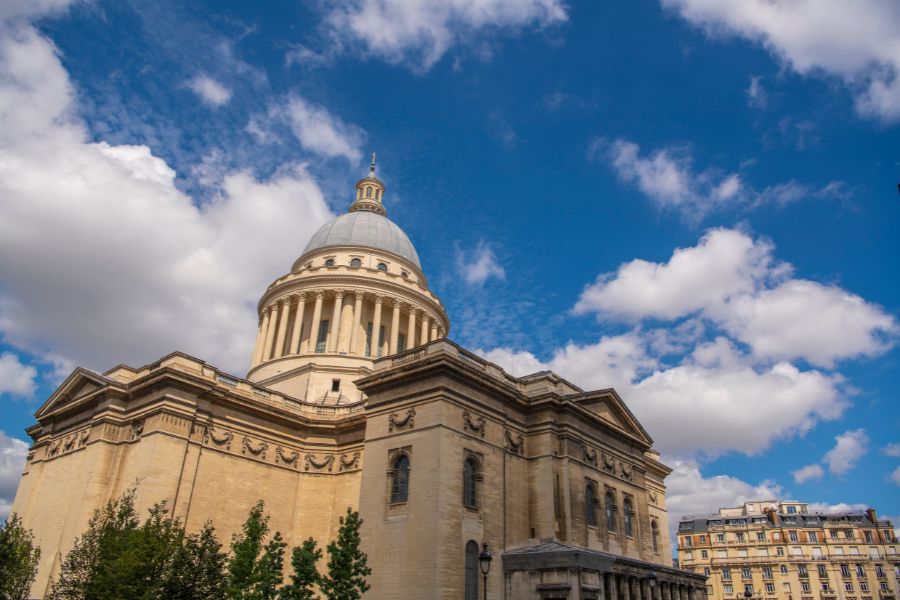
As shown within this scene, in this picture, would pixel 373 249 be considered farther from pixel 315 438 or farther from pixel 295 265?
pixel 315 438

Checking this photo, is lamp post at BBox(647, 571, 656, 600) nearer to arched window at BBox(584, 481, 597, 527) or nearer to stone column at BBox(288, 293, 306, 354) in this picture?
arched window at BBox(584, 481, 597, 527)

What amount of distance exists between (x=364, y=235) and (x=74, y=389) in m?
24.6

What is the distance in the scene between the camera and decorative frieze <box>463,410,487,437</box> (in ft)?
107

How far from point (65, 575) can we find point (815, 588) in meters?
77.9

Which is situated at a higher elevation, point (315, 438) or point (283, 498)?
point (315, 438)

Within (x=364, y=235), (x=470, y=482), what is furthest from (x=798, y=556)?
(x=470, y=482)

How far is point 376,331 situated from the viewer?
5028cm

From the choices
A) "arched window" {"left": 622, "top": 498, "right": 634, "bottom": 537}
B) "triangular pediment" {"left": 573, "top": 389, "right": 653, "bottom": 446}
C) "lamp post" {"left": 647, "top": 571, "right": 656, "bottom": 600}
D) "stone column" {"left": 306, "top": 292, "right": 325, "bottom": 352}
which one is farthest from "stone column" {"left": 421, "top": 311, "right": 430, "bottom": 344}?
"lamp post" {"left": 647, "top": 571, "right": 656, "bottom": 600}

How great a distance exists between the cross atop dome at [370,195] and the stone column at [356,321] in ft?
47.8

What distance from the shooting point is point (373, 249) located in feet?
180

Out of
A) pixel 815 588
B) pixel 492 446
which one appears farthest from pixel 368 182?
pixel 815 588

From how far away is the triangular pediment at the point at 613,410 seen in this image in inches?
1537

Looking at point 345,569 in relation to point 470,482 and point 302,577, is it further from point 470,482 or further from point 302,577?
point 470,482

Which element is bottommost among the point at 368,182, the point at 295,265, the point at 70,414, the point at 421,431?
the point at 421,431
